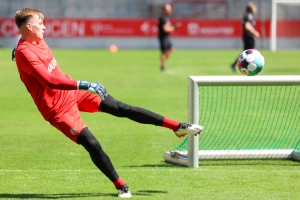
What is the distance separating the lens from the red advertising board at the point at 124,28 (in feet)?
128

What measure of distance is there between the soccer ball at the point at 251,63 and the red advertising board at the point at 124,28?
101ft

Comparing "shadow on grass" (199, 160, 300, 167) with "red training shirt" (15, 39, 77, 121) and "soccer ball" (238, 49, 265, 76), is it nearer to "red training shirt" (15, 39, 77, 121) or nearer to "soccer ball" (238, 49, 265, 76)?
"soccer ball" (238, 49, 265, 76)

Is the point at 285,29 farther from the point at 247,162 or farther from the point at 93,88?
the point at 93,88

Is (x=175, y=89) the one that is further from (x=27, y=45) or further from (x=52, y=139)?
(x=27, y=45)

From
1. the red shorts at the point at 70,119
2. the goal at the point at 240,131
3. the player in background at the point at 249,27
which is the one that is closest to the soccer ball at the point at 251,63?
the goal at the point at 240,131

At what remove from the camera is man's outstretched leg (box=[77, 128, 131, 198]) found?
21.1ft

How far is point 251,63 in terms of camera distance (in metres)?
8.17

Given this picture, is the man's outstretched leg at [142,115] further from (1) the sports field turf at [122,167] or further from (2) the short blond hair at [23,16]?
(2) the short blond hair at [23,16]

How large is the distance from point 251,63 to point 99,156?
267 cm

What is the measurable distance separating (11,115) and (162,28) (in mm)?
11387

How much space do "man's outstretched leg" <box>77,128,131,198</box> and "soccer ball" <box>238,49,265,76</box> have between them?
257 cm

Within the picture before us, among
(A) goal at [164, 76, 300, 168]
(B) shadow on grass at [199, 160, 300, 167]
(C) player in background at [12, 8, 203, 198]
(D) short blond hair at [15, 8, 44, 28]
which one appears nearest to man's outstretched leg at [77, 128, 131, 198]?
(C) player in background at [12, 8, 203, 198]

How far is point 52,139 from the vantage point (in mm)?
10531

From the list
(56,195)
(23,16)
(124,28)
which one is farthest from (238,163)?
(124,28)
